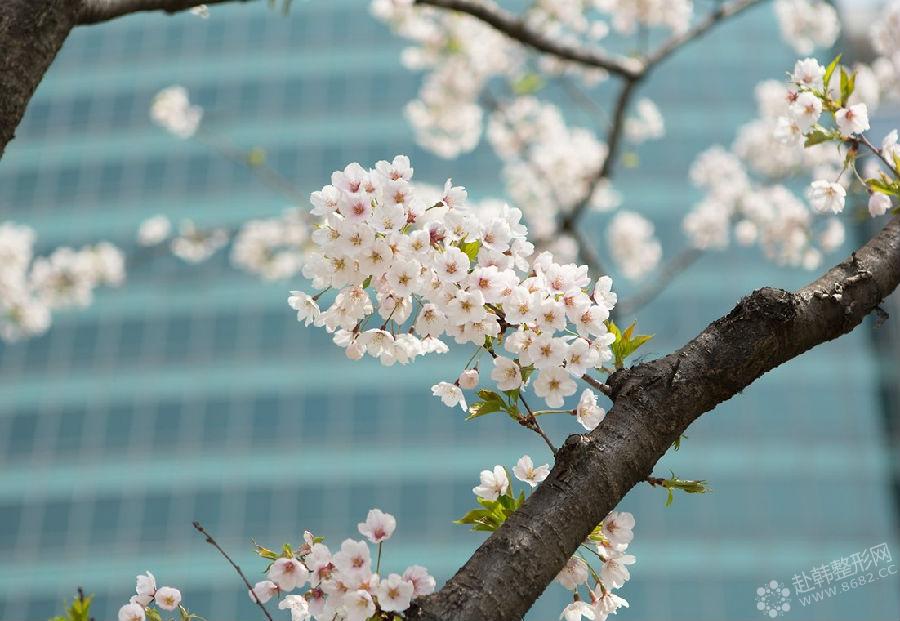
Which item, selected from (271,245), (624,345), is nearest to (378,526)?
(624,345)

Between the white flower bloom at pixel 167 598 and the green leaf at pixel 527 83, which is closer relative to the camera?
the white flower bloom at pixel 167 598

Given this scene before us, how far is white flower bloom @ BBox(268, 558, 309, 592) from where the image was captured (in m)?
2.02

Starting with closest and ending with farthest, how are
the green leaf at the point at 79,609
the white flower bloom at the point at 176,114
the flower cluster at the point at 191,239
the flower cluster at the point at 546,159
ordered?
the green leaf at the point at 79,609 → the flower cluster at the point at 191,239 → the flower cluster at the point at 546,159 → the white flower bloom at the point at 176,114

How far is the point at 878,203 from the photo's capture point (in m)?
2.79

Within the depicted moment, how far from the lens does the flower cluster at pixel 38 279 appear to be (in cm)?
873

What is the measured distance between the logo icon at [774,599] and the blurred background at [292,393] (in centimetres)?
2335

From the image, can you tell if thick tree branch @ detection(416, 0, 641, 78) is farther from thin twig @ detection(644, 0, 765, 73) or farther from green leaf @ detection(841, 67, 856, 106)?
green leaf @ detection(841, 67, 856, 106)

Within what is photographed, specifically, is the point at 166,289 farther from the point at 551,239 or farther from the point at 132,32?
the point at 551,239

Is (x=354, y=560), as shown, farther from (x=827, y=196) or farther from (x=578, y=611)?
(x=827, y=196)

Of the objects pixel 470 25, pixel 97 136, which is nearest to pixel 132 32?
pixel 97 136

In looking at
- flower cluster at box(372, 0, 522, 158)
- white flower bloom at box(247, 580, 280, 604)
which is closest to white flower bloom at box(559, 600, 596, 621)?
white flower bloom at box(247, 580, 280, 604)

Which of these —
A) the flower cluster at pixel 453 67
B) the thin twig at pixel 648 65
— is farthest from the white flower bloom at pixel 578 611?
the flower cluster at pixel 453 67

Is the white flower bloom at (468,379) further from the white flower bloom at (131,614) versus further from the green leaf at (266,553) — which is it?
the white flower bloom at (131,614)

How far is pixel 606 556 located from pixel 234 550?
104 ft
